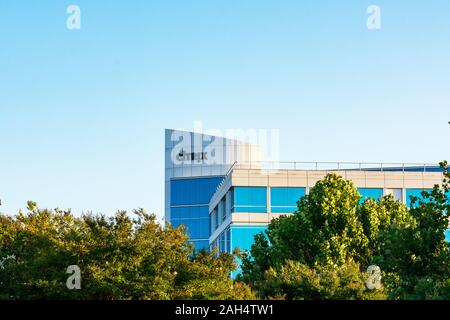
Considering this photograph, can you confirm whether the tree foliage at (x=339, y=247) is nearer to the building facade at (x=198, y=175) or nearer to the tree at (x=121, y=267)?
the tree at (x=121, y=267)

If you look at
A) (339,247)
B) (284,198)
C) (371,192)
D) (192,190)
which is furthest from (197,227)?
(339,247)

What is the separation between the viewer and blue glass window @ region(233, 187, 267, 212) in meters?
73.9

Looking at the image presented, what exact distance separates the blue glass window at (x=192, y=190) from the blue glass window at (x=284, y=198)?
52.9 metres

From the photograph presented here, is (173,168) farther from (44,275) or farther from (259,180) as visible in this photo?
(44,275)

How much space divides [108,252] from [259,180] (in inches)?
1400

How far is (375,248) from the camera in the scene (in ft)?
162

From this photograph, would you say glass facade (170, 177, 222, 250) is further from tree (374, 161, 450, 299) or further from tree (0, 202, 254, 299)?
tree (374, 161, 450, 299)

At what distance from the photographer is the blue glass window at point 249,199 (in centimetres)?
7394

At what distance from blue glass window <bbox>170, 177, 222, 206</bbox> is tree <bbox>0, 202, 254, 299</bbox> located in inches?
3324

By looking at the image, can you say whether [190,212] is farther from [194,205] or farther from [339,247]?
[339,247]

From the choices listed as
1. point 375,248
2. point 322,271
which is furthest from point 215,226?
point 322,271

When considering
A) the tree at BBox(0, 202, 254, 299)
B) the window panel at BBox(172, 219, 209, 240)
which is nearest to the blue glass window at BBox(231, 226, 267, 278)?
the tree at BBox(0, 202, 254, 299)

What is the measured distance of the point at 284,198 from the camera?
74.8 meters

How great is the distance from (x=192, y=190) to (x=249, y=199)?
56205 millimetres
